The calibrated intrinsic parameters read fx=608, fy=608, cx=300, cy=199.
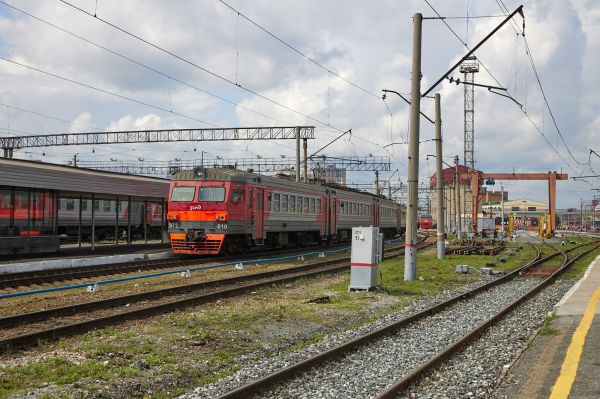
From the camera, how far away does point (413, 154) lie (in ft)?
58.6

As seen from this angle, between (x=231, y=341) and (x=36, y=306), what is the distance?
497cm

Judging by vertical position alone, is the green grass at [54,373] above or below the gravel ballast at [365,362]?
above

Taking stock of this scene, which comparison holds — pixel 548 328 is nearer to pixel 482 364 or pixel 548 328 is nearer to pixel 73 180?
pixel 482 364

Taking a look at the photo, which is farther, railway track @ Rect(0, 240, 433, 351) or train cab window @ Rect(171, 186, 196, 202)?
train cab window @ Rect(171, 186, 196, 202)

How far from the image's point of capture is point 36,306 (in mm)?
11852

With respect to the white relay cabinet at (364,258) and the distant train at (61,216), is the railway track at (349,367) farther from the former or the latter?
the distant train at (61,216)

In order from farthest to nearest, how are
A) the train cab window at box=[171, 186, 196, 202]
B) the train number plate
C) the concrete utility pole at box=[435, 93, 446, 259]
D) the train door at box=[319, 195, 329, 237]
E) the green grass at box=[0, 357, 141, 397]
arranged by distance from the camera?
the train door at box=[319, 195, 329, 237] < the concrete utility pole at box=[435, 93, 446, 259] < the train cab window at box=[171, 186, 196, 202] < the train number plate < the green grass at box=[0, 357, 141, 397]

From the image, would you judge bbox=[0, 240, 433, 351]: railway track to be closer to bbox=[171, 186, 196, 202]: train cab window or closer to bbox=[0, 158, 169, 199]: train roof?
bbox=[171, 186, 196, 202]: train cab window

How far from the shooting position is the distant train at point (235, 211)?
22.3 m

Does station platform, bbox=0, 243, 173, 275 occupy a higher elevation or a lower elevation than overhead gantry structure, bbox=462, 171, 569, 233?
lower

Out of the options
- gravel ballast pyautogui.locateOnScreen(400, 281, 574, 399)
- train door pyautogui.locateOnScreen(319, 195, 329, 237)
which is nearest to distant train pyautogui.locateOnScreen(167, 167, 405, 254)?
train door pyautogui.locateOnScreen(319, 195, 329, 237)

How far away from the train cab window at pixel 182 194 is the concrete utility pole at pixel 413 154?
350 inches

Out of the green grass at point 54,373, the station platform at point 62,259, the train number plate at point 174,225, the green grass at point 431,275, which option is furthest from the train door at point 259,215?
the green grass at point 54,373

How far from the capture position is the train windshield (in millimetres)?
22406
